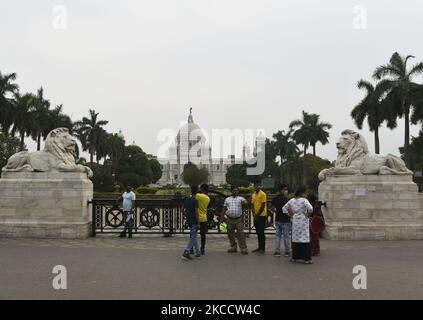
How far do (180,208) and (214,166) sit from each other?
105383 millimetres

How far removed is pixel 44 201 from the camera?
12359mm

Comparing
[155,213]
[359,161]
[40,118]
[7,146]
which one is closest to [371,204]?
[359,161]

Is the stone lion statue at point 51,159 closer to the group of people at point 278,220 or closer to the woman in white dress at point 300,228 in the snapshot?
the group of people at point 278,220

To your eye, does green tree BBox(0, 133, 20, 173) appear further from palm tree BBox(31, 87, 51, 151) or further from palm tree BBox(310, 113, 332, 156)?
palm tree BBox(310, 113, 332, 156)

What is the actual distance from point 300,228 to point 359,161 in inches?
185

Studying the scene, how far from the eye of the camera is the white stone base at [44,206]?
12.2 meters

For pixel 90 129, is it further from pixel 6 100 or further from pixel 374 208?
pixel 374 208

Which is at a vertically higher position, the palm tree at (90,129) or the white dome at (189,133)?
the white dome at (189,133)

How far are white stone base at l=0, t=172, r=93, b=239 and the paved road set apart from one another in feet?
3.25

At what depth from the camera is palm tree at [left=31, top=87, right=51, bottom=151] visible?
4294cm

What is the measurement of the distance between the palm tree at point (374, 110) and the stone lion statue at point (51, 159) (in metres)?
29.5

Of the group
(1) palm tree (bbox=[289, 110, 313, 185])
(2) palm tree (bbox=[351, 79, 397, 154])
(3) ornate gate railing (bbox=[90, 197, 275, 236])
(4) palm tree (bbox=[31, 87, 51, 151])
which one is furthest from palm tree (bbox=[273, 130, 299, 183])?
(3) ornate gate railing (bbox=[90, 197, 275, 236])

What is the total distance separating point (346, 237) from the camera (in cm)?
1205

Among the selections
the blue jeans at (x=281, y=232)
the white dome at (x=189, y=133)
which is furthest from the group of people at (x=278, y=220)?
the white dome at (x=189, y=133)
